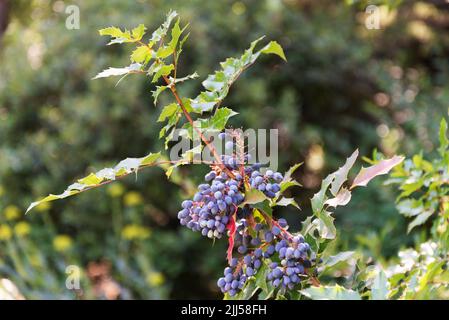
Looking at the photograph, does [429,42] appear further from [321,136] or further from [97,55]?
[97,55]

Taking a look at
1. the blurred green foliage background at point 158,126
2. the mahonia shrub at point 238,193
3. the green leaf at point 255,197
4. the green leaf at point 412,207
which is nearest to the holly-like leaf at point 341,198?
the mahonia shrub at point 238,193

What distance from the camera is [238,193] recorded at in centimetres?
93

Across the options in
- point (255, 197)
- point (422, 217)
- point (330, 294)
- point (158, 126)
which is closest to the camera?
point (330, 294)

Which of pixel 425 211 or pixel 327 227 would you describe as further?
pixel 425 211

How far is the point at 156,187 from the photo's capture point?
304 cm

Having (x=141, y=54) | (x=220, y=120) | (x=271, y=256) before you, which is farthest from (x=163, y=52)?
(x=271, y=256)

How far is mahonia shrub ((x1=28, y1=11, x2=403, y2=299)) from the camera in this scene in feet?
3.03

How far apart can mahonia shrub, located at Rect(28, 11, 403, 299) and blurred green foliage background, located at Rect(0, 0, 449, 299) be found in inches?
70.2

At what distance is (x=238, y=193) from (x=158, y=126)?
2080mm

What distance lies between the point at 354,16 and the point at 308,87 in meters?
0.61

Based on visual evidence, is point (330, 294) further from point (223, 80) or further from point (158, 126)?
point (158, 126)

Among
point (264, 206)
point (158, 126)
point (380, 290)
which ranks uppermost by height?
point (158, 126)

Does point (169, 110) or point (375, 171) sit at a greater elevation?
point (169, 110)

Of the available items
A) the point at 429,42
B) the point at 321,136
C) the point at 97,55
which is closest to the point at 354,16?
the point at 429,42
